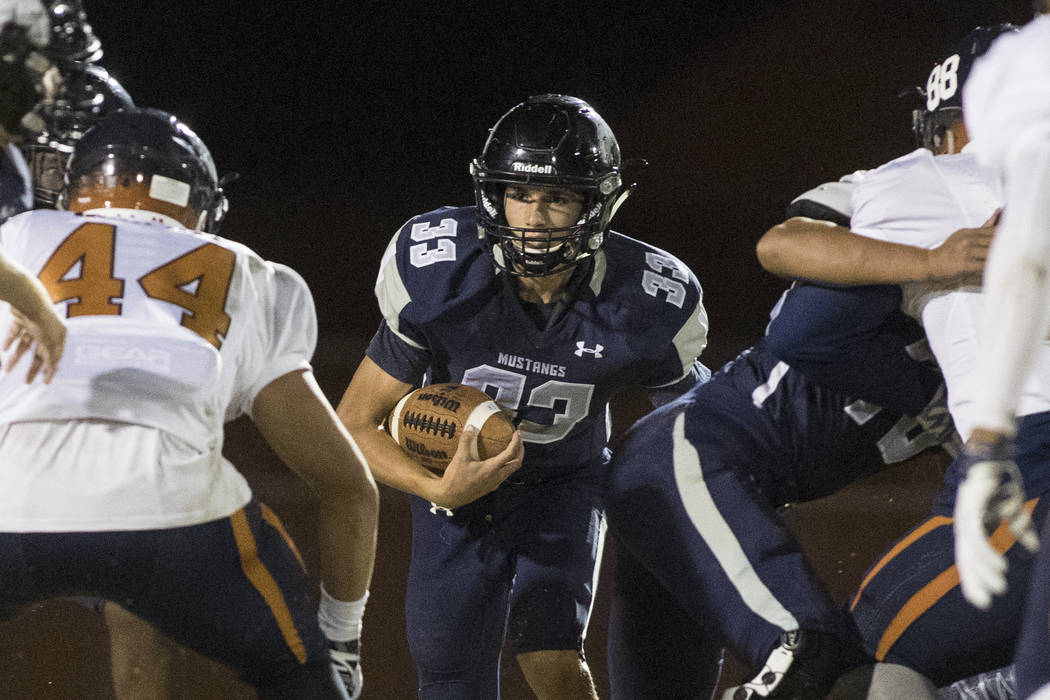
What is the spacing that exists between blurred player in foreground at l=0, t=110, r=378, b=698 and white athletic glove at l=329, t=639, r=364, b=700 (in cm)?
21

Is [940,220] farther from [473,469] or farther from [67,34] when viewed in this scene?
[67,34]

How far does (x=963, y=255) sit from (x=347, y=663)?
4.22ft

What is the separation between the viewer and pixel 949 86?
232 centimetres

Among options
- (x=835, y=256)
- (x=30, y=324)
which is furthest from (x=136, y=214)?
(x=835, y=256)

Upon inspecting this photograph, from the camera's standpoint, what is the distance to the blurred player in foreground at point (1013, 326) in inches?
57.9

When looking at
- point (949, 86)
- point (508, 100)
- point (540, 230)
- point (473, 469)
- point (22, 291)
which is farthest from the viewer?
point (508, 100)

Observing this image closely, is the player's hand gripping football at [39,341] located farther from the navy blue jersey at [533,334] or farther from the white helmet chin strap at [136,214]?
the navy blue jersey at [533,334]

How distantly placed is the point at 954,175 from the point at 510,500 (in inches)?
48.9

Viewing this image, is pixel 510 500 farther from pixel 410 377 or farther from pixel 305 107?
pixel 305 107

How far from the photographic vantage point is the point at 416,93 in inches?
265

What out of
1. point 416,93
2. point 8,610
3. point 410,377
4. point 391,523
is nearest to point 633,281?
point 410,377

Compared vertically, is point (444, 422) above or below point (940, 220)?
below

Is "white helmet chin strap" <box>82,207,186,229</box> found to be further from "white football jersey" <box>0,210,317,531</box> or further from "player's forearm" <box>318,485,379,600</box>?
"player's forearm" <box>318,485,379,600</box>

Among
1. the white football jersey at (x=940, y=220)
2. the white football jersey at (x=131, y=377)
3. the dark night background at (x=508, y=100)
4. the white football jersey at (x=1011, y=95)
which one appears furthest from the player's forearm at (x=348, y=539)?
the dark night background at (x=508, y=100)
